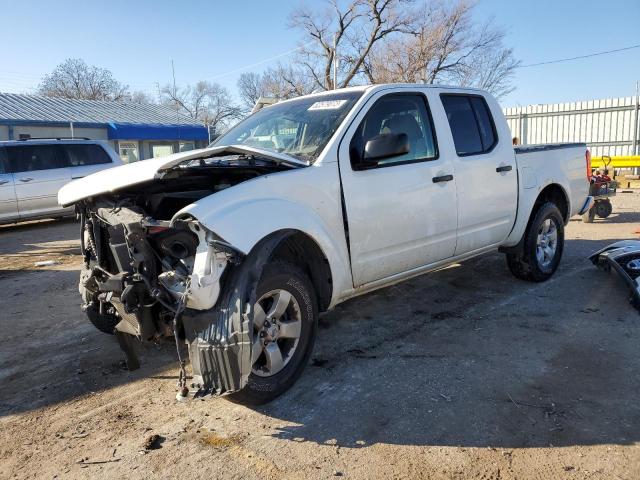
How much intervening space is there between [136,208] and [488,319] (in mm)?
3161

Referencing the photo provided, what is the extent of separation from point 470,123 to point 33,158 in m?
10.1

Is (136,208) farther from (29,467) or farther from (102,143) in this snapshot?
(102,143)

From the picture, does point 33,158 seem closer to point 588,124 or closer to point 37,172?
point 37,172

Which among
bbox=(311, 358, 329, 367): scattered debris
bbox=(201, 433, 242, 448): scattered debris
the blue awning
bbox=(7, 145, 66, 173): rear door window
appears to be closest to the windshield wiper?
bbox=(311, 358, 329, 367): scattered debris

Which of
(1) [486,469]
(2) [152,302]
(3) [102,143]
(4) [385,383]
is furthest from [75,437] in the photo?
(3) [102,143]

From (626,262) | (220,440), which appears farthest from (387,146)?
(626,262)

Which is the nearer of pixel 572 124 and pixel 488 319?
pixel 488 319

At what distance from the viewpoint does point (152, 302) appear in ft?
9.57

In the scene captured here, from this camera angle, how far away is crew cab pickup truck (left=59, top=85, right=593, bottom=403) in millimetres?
2758

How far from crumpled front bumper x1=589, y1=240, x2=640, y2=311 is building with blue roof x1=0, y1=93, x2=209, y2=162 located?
23016 millimetres

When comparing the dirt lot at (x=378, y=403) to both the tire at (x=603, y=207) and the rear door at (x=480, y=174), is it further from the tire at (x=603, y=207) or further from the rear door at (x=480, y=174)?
the tire at (x=603, y=207)

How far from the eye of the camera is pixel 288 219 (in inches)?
124

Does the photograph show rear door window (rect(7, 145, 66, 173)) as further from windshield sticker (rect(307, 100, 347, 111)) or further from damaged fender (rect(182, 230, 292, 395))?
damaged fender (rect(182, 230, 292, 395))

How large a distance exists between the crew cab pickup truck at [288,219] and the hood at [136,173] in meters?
0.01
